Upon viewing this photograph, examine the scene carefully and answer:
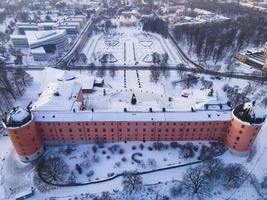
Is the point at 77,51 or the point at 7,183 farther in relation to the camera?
the point at 77,51

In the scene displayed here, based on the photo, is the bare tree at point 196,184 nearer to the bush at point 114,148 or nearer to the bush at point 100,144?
the bush at point 114,148


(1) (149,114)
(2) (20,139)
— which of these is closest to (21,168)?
(2) (20,139)

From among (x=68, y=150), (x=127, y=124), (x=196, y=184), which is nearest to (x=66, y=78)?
(x=68, y=150)

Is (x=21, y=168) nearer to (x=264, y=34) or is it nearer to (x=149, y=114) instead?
(x=149, y=114)

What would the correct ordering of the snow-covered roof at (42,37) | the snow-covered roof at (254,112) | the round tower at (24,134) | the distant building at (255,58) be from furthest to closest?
the snow-covered roof at (42,37) < the distant building at (255,58) < the snow-covered roof at (254,112) < the round tower at (24,134)

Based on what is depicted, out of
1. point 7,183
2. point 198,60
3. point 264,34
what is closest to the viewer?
point 7,183

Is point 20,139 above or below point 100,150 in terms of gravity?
above

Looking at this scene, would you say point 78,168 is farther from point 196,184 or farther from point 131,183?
point 196,184

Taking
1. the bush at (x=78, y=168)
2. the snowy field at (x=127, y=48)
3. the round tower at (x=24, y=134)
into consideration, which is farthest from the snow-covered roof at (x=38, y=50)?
the bush at (x=78, y=168)
